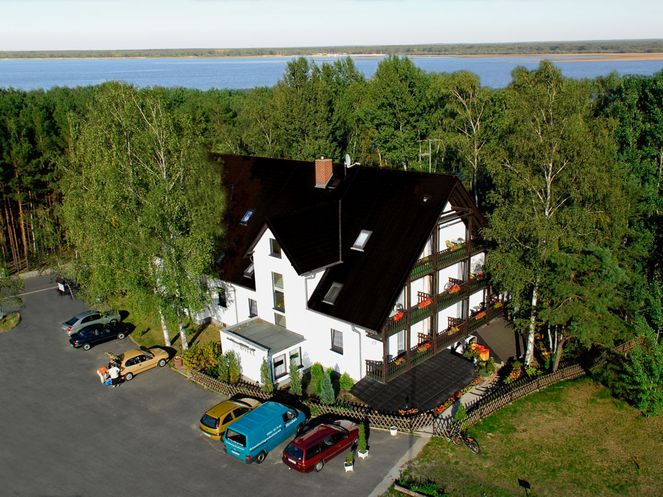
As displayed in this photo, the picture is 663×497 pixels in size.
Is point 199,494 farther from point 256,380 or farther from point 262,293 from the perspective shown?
point 262,293

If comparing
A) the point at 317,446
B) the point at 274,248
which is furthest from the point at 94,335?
the point at 317,446

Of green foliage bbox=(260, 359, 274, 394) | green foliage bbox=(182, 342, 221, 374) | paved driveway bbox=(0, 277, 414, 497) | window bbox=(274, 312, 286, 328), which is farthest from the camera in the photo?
window bbox=(274, 312, 286, 328)

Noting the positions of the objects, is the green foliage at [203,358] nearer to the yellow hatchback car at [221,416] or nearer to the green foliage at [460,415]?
the yellow hatchback car at [221,416]

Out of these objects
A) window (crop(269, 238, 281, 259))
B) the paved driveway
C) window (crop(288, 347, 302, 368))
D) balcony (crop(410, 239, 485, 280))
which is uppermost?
window (crop(269, 238, 281, 259))

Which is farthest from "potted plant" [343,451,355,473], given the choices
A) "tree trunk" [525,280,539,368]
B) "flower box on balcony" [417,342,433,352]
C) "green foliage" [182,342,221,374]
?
"tree trunk" [525,280,539,368]

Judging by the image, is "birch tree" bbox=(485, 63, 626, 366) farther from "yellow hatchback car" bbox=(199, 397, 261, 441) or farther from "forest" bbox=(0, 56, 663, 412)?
"yellow hatchback car" bbox=(199, 397, 261, 441)

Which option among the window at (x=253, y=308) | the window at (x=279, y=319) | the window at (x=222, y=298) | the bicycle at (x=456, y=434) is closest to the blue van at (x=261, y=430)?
the bicycle at (x=456, y=434)
